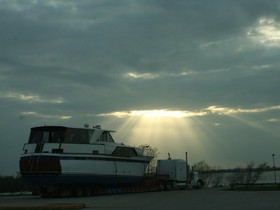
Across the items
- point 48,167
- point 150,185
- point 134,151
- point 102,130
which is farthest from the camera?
point 150,185

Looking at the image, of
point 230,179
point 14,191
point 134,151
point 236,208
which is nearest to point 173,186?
point 134,151

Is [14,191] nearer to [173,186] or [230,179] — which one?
[173,186]

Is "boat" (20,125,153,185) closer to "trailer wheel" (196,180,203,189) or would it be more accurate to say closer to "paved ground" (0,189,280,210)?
"paved ground" (0,189,280,210)

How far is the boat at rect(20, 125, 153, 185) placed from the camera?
33.3 metres

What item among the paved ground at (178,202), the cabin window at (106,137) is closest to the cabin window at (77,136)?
the cabin window at (106,137)

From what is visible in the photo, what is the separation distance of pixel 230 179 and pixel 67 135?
51.0m

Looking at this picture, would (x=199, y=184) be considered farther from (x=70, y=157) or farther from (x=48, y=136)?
(x=48, y=136)

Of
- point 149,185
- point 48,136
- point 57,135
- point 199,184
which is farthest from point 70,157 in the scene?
point 199,184

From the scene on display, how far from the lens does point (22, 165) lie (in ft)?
113

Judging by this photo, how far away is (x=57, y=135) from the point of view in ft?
113

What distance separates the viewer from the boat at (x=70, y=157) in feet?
109

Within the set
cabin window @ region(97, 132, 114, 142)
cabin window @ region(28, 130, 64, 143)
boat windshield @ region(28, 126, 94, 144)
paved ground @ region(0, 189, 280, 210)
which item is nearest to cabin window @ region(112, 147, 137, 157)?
cabin window @ region(97, 132, 114, 142)

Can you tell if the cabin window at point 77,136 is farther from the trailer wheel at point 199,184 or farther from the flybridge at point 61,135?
the trailer wheel at point 199,184

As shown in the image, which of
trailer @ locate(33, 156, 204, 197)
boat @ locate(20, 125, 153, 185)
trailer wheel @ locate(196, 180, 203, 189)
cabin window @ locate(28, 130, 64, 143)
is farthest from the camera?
trailer wheel @ locate(196, 180, 203, 189)
